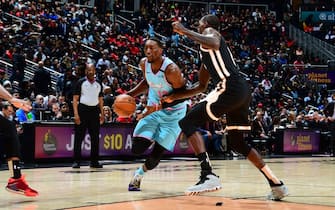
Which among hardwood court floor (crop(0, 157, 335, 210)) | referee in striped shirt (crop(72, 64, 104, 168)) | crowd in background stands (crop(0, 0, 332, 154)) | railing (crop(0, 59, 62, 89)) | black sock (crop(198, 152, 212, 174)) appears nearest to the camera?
hardwood court floor (crop(0, 157, 335, 210))

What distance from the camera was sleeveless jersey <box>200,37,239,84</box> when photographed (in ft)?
21.4

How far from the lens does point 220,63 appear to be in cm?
650

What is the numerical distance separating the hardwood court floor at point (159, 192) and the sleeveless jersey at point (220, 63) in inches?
50.4

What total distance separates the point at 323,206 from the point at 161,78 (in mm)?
2408

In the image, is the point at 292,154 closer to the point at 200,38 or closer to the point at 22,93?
the point at 22,93

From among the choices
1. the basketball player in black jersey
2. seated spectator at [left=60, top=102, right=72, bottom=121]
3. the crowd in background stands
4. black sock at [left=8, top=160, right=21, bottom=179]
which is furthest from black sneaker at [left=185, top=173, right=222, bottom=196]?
seated spectator at [left=60, top=102, right=72, bottom=121]

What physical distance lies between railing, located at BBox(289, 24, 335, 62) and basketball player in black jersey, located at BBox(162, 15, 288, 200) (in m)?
28.4

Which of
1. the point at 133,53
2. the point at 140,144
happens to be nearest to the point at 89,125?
the point at 140,144

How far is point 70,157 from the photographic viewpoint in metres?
13.4

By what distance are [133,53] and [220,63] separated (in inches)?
747

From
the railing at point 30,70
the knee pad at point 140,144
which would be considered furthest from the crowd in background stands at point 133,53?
the knee pad at point 140,144

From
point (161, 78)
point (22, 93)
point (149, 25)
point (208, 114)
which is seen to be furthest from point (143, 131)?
point (149, 25)

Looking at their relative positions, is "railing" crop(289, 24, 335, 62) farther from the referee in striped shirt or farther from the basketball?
the basketball

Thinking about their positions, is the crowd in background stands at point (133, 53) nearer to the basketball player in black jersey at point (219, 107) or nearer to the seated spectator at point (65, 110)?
the seated spectator at point (65, 110)
